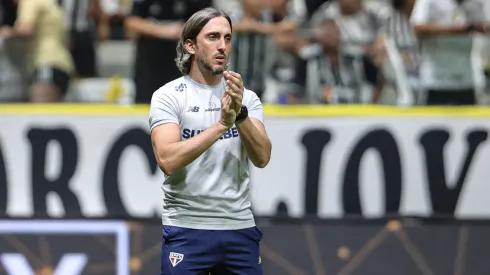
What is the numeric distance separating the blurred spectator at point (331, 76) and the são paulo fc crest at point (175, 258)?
301 cm

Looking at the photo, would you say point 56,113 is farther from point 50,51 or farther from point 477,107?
point 477,107

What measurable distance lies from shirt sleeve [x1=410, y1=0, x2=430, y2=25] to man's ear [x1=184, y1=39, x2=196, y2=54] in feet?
11.4

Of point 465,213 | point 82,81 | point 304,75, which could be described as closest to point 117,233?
point 82,81

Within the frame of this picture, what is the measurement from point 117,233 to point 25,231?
0.72 meters

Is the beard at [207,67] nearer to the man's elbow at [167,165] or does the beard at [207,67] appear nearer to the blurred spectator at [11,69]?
the man's elbow at [167,165]

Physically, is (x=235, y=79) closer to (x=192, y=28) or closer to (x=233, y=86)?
(x=233, y=86)

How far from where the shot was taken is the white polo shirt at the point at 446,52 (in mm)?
7742

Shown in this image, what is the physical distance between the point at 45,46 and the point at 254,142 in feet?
12.3

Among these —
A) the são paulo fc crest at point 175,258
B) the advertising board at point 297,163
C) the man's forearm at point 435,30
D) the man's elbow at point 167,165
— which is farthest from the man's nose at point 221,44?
the man's forearm at point 435,30

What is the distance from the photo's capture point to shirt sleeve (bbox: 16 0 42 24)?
8.15 meters

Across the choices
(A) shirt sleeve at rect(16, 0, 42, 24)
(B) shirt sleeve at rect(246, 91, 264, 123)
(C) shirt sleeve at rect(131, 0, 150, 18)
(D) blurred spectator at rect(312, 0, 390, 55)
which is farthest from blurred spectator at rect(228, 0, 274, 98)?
(B) shirt sleeve at rect(246, 91, 264, 123)

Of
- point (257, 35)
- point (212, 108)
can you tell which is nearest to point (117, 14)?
point (257, 35)

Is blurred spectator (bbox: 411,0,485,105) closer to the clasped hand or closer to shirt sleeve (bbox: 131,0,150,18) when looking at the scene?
shirt sleeve (bbox: 131,0,150,18)

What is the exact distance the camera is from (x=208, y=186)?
16.2 feet
